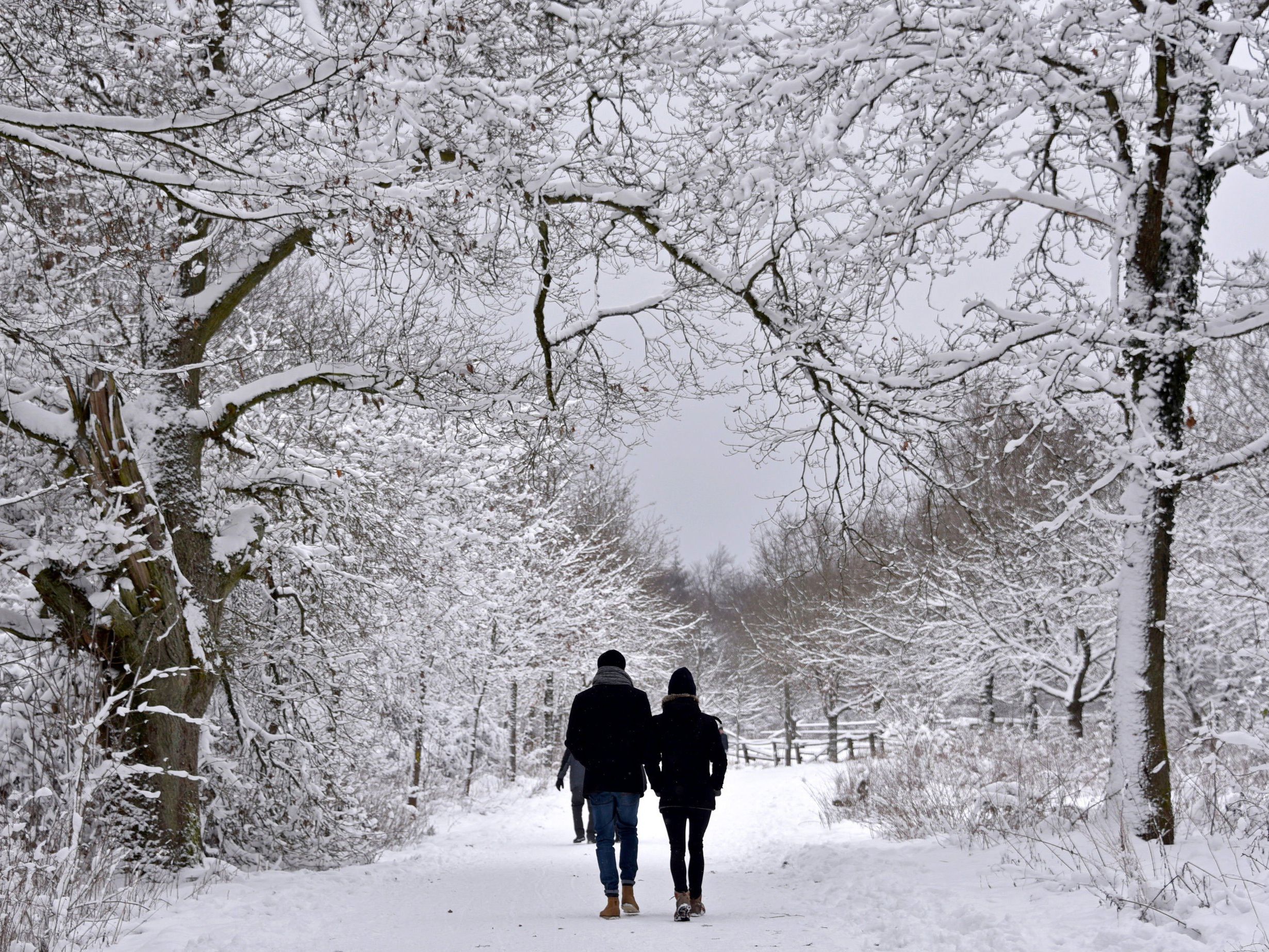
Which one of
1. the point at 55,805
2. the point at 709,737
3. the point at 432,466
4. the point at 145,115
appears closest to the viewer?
the point at 145,115

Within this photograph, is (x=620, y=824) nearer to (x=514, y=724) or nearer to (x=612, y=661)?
(x=612, y=661)

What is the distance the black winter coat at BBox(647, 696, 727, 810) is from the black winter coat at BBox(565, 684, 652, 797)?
0.10 metres

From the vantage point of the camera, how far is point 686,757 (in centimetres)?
717

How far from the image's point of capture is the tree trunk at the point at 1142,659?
24.1 feet

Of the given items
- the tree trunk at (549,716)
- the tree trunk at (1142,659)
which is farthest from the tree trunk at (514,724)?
the tree trunk at (1142,659)

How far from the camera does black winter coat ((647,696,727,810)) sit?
7098 mm

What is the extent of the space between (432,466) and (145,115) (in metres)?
9.72

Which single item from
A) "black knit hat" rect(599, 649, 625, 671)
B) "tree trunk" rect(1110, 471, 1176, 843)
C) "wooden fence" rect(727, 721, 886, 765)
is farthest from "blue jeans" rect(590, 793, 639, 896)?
"wooden fence" rect(727, 721, 886, 765)

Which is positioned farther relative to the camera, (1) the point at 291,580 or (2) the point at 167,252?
(1) the point at 291,580

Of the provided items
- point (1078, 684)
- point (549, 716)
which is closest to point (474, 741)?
point (549, 716)

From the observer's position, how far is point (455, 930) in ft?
20.7

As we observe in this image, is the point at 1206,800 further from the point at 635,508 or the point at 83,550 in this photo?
the point at 635,508

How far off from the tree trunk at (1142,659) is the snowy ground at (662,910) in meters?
1.30

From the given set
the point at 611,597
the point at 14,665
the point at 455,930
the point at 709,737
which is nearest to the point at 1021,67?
the point at 709,737
